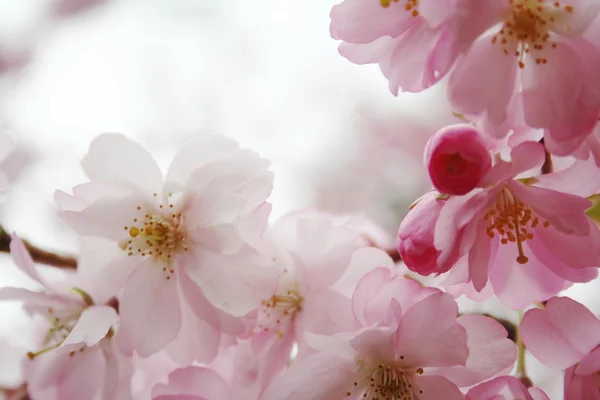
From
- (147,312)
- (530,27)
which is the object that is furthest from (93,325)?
(530,27)

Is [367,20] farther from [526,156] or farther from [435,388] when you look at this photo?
[435,388]

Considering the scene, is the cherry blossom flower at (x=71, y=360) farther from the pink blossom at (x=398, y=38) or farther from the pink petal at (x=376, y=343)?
the pink blossom at (x=398, y=38)

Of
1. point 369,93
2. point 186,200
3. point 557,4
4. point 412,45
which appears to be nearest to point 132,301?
point 186,200

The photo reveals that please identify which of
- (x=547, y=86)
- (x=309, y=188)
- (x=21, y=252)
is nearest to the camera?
(x=547, y=86)

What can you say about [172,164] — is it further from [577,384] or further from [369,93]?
[369,93]

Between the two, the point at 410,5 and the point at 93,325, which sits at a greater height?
the point at 410,5
